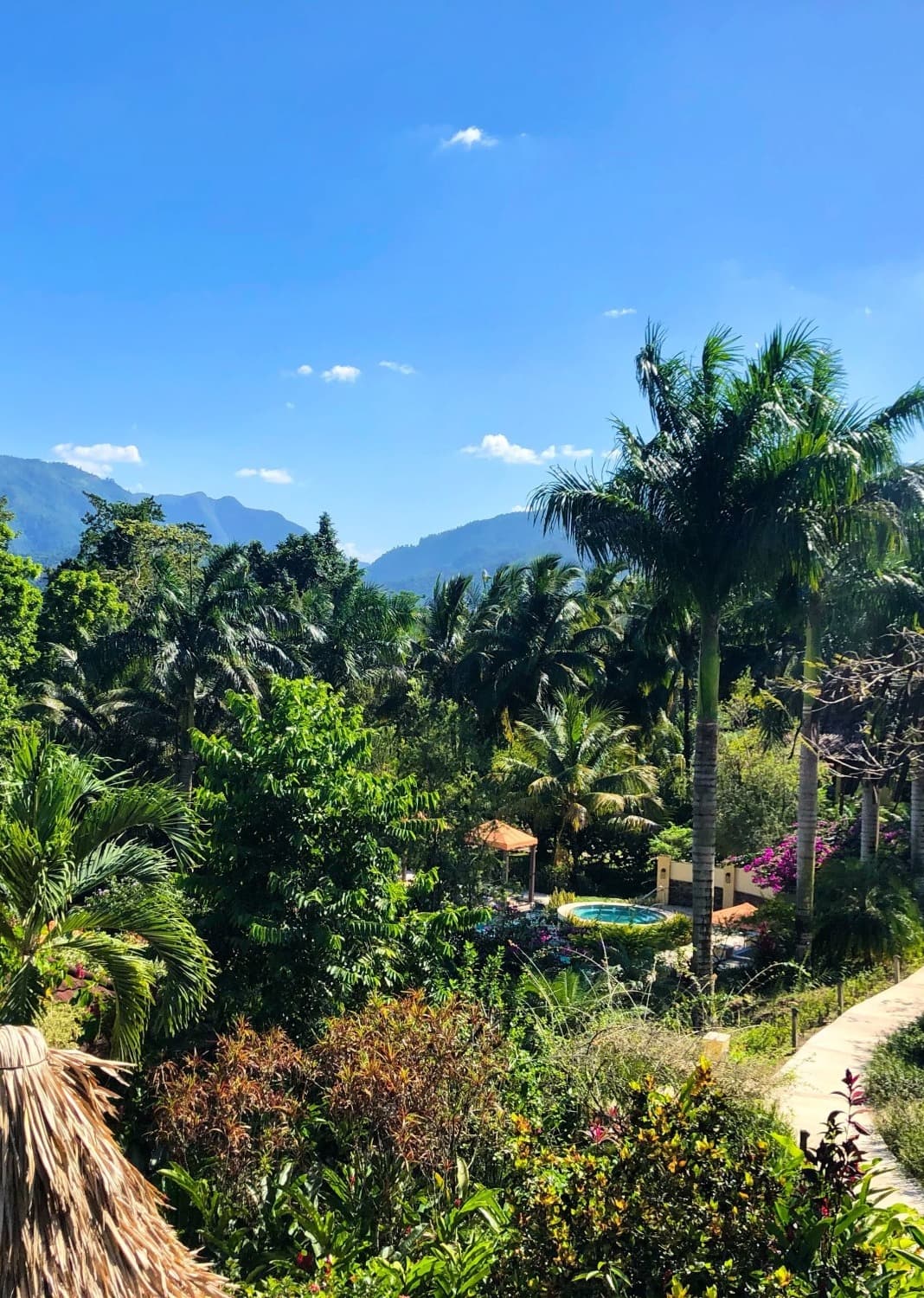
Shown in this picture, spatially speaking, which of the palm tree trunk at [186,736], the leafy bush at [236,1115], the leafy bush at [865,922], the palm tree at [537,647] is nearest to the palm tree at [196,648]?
the palm tree trunk at [186,736]

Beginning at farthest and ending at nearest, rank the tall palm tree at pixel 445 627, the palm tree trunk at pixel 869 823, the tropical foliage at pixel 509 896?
the tall palm tree at pixel 445 627, the palm tree trunk at pixel 869 823, the tropical foliage at pixel 509 896

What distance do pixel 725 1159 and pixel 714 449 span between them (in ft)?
34.4

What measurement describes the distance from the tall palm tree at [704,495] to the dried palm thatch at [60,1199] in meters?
10.1

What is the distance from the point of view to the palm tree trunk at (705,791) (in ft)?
42.2

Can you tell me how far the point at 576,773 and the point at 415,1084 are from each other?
18361 mm

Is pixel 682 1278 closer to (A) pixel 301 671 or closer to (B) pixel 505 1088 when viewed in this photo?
(B) pixel 505 1088

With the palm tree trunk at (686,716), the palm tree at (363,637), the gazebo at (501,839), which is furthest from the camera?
the palm tree trunk at (686,716)

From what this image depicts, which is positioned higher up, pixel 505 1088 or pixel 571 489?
pixel 571 489

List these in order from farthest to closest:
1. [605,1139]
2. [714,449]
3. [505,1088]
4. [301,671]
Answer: [301,671]
[714,449]
[505,1088]
[605,1139]

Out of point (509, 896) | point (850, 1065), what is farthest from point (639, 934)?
point (850, 1065)

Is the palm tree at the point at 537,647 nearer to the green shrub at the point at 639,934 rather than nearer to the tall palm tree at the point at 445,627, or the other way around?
the tall palm tree at the point at 445,627

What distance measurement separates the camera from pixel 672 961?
15.6 m

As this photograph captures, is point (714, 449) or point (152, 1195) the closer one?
point (152, 1195)

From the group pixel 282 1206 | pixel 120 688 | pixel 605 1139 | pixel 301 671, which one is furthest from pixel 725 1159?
pixel 120 688
